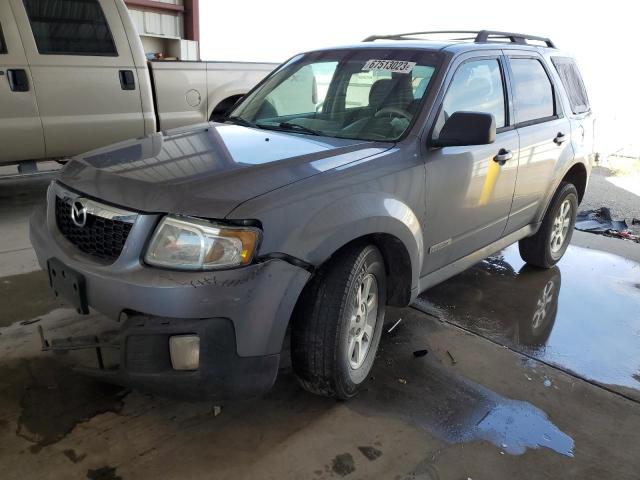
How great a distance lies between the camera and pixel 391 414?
8.85 ft

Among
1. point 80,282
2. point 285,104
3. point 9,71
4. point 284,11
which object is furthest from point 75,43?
point 284,11

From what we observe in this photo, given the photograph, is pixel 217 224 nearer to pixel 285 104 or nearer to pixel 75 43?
pixel 285 104

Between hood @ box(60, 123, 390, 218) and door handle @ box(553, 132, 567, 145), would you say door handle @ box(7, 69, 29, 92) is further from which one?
door handle @ box(553, 132, 567, 145)

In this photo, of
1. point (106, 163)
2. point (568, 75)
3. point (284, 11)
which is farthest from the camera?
point (284, 11)

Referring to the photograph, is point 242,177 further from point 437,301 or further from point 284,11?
point 284,11

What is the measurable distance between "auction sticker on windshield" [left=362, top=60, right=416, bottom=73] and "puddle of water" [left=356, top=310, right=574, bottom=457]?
1.69 meters

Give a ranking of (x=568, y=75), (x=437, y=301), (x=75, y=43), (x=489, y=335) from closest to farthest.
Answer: (x=489, y=335) → (x=437, y=301) → (x=568, y=75) → (x=75, y=43)

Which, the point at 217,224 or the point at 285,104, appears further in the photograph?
the point at 285,104

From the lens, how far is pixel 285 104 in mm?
3645

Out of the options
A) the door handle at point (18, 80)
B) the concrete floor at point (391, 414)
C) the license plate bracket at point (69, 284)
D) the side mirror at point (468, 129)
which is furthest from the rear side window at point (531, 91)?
the door handle at point (18, 80)

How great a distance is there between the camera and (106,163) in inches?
103

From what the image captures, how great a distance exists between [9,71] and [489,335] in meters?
4.83

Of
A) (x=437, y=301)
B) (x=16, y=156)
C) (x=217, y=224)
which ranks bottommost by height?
(x=437, y=301)

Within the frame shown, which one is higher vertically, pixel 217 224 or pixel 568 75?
pixel 568 75
